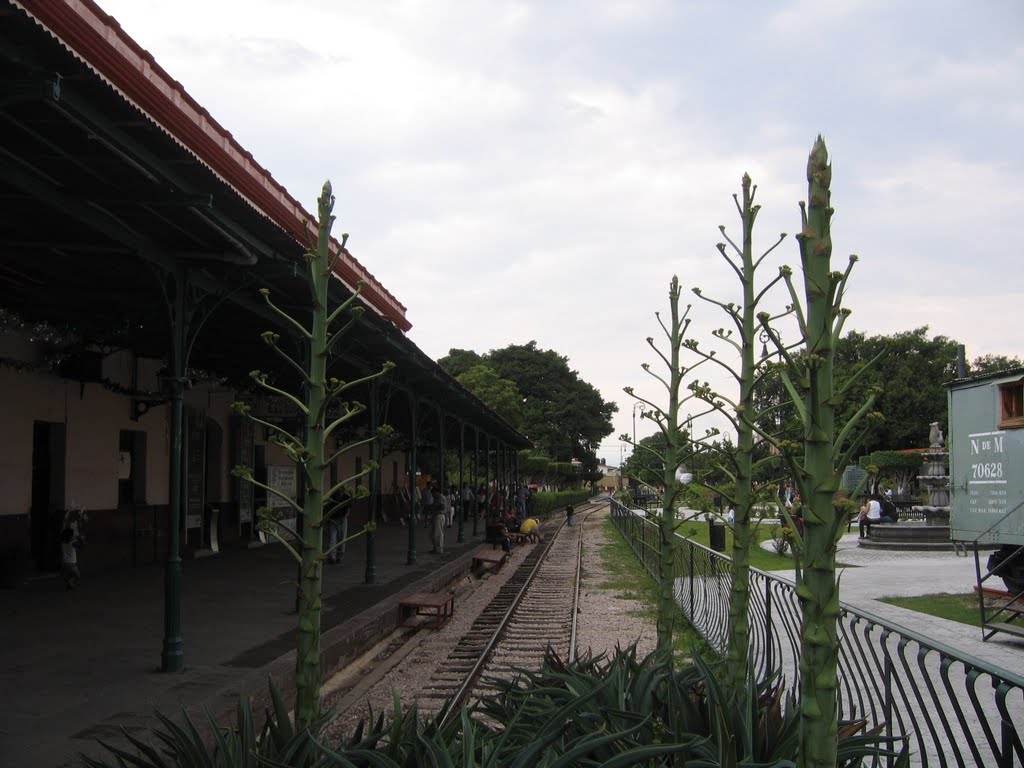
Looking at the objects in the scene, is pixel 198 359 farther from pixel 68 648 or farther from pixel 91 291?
pixel 68 648

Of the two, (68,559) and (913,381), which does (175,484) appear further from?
(913,381)

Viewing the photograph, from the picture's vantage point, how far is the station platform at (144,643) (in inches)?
220

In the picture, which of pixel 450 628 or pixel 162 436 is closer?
pixel 450 628

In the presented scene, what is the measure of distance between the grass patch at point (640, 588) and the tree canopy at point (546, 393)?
3865 cm

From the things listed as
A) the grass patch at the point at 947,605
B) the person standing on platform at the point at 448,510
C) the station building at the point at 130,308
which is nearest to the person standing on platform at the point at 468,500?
the person standing on platform at the point at 448,510

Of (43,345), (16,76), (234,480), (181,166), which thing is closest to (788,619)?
(181,166)

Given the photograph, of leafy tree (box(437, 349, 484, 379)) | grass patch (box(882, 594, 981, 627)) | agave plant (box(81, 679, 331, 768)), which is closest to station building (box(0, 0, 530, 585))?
agave plant (box(81, 679, 331, 768))

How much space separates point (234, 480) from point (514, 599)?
6.70m

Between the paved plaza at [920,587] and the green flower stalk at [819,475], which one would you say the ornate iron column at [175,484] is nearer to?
the paved plaza at [920,587]

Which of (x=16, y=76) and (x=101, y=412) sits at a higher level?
(x=16, y=76)

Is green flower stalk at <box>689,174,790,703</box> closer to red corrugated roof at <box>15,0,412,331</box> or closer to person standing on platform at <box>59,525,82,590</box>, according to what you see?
red corrugated roof at <box>15,0,412,331</box>

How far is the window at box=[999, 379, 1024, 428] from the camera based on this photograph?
453 inches

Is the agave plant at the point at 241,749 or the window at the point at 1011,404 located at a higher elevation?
the window at the point at 1011,404

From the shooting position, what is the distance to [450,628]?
38.5 ft
